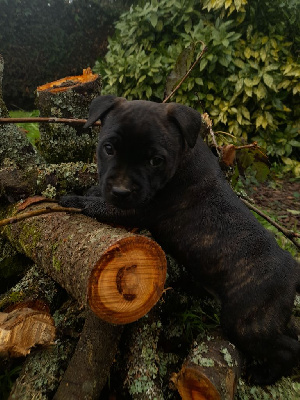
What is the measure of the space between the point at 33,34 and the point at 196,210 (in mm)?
8767

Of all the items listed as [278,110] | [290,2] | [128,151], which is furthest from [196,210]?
[290,2]

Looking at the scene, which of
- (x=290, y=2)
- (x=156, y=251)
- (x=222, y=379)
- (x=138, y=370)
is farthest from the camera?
(x=290, y=2)

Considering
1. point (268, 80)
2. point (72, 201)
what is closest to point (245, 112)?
point (268, 80)

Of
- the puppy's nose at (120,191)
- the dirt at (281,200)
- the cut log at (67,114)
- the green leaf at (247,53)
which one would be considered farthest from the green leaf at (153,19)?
the puppy's nose at (120,191)

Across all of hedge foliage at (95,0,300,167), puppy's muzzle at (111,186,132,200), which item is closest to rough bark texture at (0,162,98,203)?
puppy's muzzle at (111,186,132,200)

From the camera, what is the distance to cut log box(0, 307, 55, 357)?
1.79 metres

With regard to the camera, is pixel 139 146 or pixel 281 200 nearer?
pixel 139 146

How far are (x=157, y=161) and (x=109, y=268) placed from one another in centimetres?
87

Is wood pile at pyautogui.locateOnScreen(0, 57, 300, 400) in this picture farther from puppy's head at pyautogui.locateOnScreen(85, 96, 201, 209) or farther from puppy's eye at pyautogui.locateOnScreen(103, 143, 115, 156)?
puppy's eye at pyautogui.locateOnScreen(103, 143, 115, 156)

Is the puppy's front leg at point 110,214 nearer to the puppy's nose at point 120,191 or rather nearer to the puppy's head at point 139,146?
the puppy's head at point 139,146

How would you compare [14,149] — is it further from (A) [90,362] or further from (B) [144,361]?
(B) [144,361]

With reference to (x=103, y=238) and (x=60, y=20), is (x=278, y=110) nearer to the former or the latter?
(x=103, y=238)

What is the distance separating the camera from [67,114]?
355 cm

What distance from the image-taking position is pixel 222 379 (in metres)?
2.05
